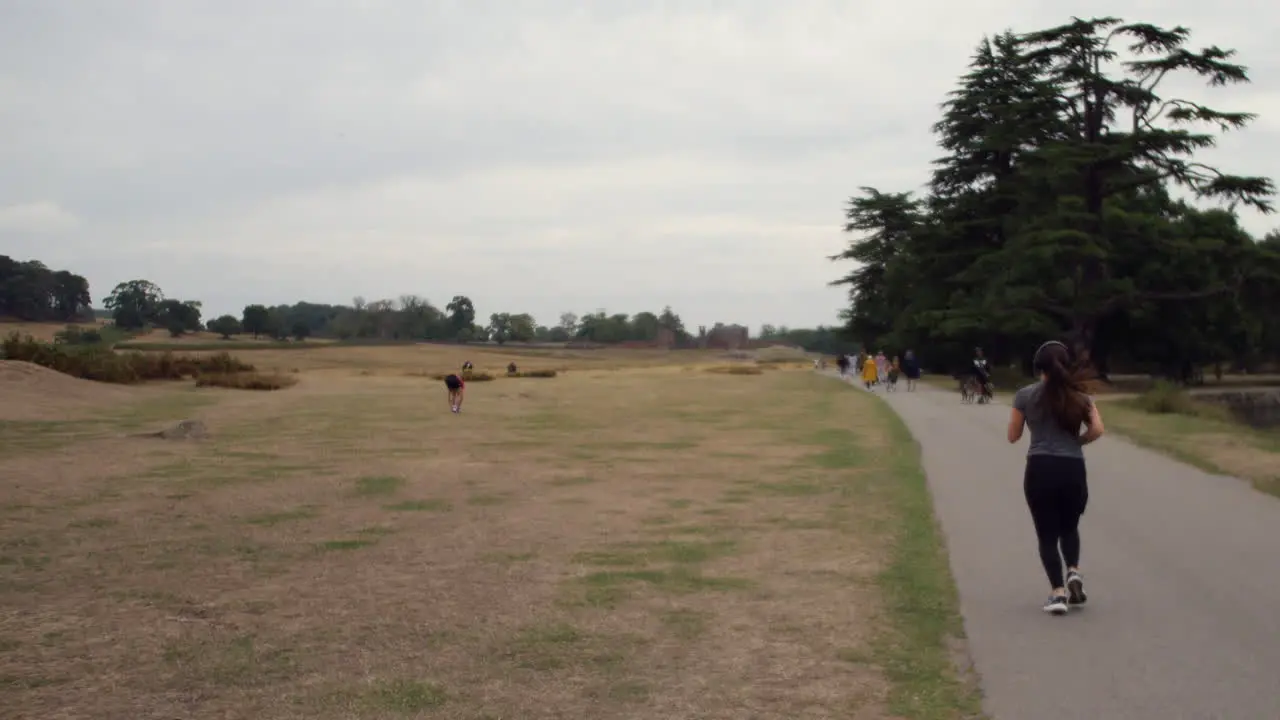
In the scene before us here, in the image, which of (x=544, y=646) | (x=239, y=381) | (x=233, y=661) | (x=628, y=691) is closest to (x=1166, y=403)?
(x=544, y=646)

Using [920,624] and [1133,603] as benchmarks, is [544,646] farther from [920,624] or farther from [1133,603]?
[1133,603]

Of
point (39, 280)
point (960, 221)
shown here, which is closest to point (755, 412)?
point (960, 221)

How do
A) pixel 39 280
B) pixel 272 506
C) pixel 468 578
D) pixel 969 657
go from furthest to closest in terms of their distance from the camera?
pixel 39 280, pixel 272 506, pixel 468 578, pixel 969 657

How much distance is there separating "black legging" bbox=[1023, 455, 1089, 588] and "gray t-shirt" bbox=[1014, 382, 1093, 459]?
50mm

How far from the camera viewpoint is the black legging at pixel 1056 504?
7418 mm

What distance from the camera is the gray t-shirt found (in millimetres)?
7457

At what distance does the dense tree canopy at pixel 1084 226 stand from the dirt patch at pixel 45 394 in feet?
99.8

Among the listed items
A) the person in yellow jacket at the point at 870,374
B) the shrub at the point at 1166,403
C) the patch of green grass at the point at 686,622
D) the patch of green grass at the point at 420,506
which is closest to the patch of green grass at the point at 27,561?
the patch of green grass at the point at 420,506

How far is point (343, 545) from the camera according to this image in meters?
10.7

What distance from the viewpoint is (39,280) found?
96.3 meters

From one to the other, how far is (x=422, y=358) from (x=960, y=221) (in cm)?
6069

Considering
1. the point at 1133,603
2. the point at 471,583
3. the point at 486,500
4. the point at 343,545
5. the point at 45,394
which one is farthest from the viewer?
the point at 45,394

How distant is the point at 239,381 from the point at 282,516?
38.4 metres

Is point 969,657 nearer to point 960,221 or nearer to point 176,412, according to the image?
point 176,412
